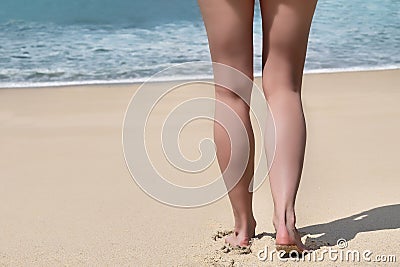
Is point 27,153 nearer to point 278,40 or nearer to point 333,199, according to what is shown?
point 333,199

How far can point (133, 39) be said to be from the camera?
23.7ft

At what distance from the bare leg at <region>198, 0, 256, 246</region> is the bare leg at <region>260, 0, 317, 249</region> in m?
0.06

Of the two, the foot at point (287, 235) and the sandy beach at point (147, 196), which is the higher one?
the foot at point (287, 235)

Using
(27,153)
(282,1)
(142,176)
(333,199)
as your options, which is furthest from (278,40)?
(27,153)

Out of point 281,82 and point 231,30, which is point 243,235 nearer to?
point 281,82

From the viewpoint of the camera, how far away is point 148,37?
7270 mm

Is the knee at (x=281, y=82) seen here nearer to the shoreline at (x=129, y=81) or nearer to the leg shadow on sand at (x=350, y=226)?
the leg shadow on sand at (x=350, y=226)

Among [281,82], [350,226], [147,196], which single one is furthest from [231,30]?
[147,196]

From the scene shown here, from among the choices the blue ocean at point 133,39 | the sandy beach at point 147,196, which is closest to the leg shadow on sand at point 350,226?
the sandy beach at point 147,196

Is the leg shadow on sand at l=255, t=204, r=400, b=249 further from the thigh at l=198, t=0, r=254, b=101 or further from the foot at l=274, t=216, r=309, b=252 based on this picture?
the thigh at l=198, t=0, r=254, b=101

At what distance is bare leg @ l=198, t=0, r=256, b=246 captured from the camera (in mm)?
2230

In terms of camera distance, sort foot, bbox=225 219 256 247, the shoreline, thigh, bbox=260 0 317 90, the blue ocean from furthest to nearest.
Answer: the blue ocean, the shoreline, foot, bbox=225 219 256 247, thigh, bbox=260 0 317 90

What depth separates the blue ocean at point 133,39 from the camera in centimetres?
586

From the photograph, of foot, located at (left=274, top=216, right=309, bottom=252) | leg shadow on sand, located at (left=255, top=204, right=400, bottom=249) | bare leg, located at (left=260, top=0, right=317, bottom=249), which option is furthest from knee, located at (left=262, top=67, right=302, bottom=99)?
leg shadow on sand, located at (left=255, top=204, right=400, bottom=249)
